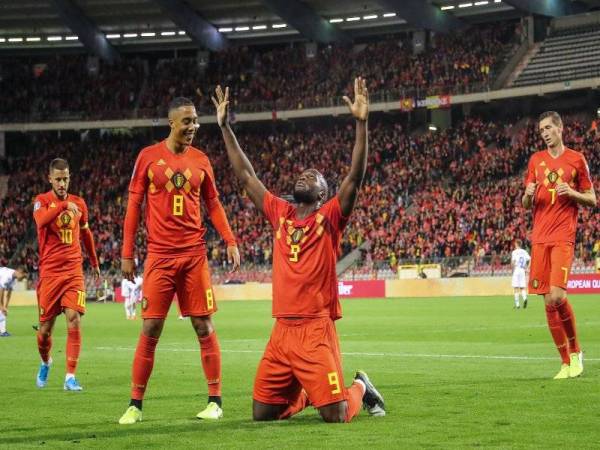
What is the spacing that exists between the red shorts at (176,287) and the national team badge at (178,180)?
0.66 meters

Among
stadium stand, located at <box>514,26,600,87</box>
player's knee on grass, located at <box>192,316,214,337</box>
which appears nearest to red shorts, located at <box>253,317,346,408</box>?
player's knee on grass, located at <box>192,316,214,337</box>

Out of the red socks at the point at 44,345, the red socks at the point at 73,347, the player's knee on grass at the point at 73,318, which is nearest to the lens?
the red socks at the point at 73,347

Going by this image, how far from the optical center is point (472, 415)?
9133mm

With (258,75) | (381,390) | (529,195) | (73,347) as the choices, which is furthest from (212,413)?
(258,75)

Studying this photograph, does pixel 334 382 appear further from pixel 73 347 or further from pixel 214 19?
pixel 214 19

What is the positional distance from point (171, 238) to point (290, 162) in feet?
169

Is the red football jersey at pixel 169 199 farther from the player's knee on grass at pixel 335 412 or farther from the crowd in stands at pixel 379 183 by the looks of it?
the crowd in stands at pixel 379 183

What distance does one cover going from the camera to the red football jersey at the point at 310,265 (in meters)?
9.22

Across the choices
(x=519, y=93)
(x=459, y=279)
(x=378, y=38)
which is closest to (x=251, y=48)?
(x=378, y=38)

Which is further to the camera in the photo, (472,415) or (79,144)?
(79,144)

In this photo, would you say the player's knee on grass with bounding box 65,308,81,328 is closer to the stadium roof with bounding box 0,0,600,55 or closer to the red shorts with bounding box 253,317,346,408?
the red shorts with bounding box 253,317,346,408

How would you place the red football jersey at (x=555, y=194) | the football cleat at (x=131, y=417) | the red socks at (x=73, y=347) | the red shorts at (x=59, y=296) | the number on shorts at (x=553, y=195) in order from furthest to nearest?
the red shorts at (x=59, y=296), the red socks at (x=73, y=347), the number on shorts at (x=553, y=195), the red football jersey at (x=555, y=194), the football cleat at (x=131, y=417)

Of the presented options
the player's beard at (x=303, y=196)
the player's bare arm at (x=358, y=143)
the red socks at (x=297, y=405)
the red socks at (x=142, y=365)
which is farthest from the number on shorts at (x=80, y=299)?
the player's bare arm at (x=358, y=143)

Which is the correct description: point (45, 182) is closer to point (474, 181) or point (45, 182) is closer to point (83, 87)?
point (83, 87)
